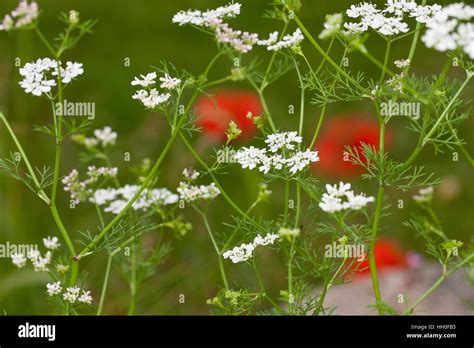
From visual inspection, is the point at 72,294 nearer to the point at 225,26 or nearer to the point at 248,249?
the point at 248,249

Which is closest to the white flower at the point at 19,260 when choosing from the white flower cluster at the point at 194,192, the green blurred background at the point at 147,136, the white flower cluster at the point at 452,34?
the white flower cluster at the point at 194,192

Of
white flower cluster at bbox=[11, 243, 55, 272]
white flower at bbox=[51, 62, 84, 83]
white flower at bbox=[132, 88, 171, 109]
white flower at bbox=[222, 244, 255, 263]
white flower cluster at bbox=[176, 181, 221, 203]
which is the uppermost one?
white flower at bbox=[51, 62, 84, 83]

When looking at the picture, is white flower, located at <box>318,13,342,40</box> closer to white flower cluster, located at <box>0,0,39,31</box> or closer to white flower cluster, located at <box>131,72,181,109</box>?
white flower cluster, located at <box>131,72,181,109</box>

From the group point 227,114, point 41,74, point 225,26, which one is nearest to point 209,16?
point 225,26

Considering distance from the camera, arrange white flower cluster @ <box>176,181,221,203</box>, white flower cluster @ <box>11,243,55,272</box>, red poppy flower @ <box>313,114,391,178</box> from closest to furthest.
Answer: white flower cluster @ <box>11,243,55,272</box> → white flower cluster @ <box>176,181,221,203</box> → red poppy flower @ <box>313,114,391,178</box>

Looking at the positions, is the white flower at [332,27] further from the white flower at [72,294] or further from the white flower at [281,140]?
the white flower at [72,294]

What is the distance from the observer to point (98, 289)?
3510 millimetres

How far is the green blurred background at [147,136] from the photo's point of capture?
11.1ft

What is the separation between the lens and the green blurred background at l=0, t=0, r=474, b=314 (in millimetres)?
3381

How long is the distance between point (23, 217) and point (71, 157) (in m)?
0.65

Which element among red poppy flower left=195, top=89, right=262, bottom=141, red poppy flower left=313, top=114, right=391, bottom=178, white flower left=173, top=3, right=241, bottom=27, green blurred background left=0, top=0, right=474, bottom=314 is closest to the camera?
white flower left=173, top=3, right=241, bottom=27

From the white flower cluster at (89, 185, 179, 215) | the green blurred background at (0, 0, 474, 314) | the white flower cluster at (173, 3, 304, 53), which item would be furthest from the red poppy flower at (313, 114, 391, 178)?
the white flower cluster at (173, 3, 304, 53)

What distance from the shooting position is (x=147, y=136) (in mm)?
4020
